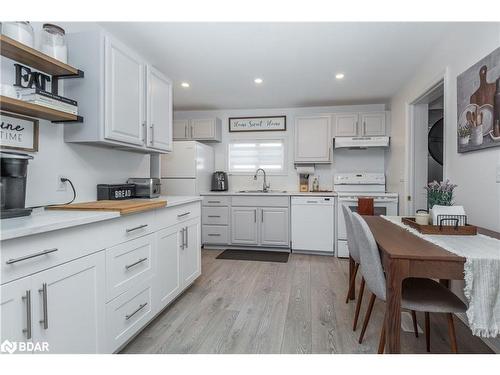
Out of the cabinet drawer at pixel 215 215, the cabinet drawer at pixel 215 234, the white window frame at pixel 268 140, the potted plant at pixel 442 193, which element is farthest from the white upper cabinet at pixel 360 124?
the potted plant at pixel 442 193

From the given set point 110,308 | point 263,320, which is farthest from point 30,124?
point 263,320

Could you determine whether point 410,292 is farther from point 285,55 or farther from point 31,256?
point 285,55

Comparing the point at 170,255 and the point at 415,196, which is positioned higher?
the point at 415,196

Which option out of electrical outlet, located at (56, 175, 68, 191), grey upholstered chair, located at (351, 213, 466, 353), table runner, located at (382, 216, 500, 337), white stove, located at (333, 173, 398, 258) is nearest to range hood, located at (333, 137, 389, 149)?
white stove, located at (333, 173, 398, 258)

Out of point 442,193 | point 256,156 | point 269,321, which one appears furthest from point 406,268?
point 256,156

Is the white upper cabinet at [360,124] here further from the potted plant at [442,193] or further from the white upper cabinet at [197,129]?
the potted plant at [442,193]

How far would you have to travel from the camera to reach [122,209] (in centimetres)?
155

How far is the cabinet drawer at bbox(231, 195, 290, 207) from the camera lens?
3.90m

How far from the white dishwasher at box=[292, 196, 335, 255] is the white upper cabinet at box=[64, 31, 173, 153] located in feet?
7.93

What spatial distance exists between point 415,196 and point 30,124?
145 inches

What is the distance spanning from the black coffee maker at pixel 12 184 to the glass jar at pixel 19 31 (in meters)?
0.67
